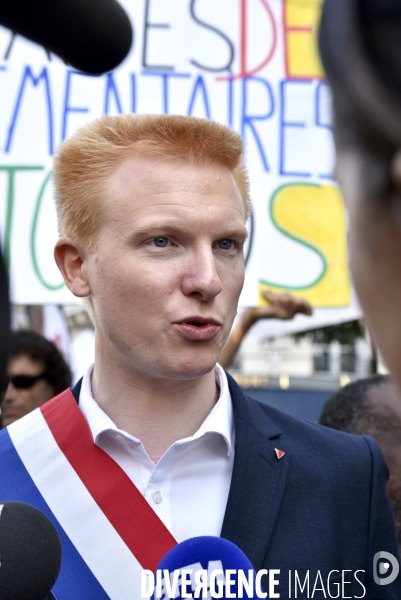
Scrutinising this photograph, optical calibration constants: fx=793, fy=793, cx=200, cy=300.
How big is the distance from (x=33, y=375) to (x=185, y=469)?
1877 millimetres

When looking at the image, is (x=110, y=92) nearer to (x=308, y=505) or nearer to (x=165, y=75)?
(x=165, y=75)

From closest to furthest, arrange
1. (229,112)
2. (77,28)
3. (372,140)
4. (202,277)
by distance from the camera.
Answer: (372,140)
(77,28)
(202,277)
(229,112)

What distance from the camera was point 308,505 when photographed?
77.8 inches

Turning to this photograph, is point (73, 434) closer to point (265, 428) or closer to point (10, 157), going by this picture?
point (265, 428)

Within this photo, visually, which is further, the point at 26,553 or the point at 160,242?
the point at 160,242

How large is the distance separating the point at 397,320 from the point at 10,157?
343 centimetres

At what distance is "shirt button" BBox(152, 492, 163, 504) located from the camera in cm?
190

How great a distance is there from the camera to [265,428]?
2.09m

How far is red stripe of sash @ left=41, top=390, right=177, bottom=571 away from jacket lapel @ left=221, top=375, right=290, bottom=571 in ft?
0.53

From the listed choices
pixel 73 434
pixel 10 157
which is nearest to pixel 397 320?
pixel 73 434

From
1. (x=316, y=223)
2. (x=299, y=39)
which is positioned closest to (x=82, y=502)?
(x=316, y=223)

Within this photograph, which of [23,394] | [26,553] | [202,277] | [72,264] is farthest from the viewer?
[23,394]

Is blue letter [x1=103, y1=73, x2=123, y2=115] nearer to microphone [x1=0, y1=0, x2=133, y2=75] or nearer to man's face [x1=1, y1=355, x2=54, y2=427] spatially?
man's face [x1=1, y1=355, x2=54, y2=427]

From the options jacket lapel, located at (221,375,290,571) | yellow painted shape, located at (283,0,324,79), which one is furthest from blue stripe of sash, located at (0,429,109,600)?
yellow painted shape, located at (283,0,324,79)
